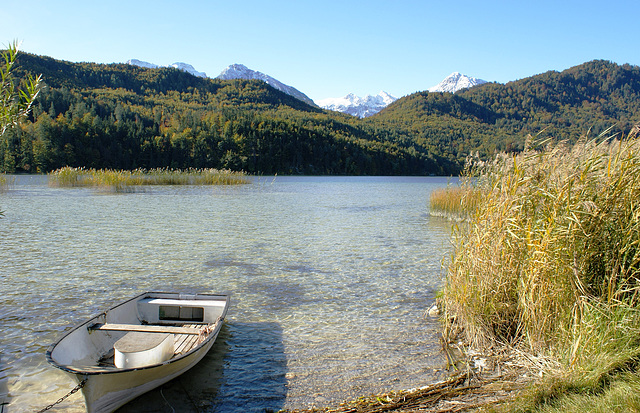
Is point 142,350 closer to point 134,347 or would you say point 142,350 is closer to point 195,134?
point 134,347

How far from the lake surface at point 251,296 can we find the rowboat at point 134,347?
315 mm

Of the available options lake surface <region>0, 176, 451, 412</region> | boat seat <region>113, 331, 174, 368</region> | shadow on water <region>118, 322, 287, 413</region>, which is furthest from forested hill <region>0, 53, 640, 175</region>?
boat seat <region>113, 331, 174, 368</region>

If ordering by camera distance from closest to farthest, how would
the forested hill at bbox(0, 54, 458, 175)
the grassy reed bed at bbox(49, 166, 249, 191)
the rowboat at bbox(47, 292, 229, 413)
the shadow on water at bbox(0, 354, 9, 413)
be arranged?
the rowboat at bbox(47, 292, 229, 413)
the shadow on water at bbox(0, 354, 9, 413)
the grassy reed bed at bbox(49, 166, 249, 191)
the forested hill at bbox(0, 54, 458, 175)

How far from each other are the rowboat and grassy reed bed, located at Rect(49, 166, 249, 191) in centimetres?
3286

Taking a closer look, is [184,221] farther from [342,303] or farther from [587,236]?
[587,236]

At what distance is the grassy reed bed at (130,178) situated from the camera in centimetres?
3612

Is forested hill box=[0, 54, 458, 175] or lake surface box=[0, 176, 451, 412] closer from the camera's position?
lake surface box=[0, 176, 451, 412]

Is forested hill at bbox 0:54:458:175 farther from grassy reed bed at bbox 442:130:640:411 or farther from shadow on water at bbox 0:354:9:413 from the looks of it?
grassy reed bed at bbox 442:130:640:411

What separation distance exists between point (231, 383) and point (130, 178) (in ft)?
129

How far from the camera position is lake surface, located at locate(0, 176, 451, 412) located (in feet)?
15.7

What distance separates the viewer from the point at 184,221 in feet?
59.5

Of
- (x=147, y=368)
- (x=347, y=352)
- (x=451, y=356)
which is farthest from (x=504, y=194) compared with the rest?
(x=147, y=368)

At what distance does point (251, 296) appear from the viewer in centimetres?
820

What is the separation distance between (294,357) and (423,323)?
229cm
